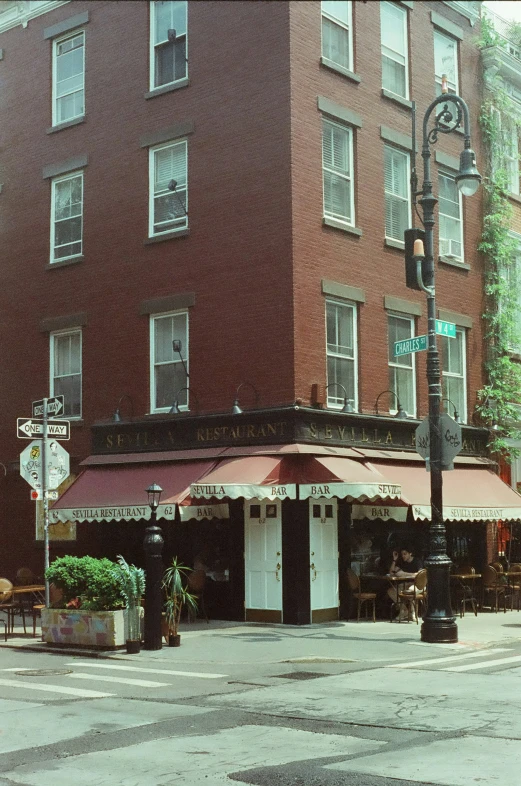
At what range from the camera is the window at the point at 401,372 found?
72.0 ft

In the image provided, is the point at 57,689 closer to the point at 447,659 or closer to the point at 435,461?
the point at 447,659

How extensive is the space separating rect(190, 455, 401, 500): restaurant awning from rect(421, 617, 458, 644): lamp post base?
275 centimetres

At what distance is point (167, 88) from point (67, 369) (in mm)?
6422

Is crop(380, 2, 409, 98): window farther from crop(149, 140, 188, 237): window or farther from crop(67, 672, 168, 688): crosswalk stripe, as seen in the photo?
crop(67, 672, 168, 688): crosswalk stripe

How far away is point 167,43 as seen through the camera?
22219mm

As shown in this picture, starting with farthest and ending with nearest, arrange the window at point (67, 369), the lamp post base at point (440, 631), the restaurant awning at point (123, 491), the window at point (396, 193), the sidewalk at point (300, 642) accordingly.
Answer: the window at point (67, 369) → the window at point (396, 193) → the restaurant awning at point (123, 491) → the lamp post base at point (440, 631) → the sidewalk at point (300, 642)

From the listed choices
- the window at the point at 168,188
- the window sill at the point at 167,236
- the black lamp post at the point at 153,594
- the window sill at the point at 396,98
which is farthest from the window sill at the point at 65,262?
the black lamp post at the point at 153,594

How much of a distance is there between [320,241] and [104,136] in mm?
5991

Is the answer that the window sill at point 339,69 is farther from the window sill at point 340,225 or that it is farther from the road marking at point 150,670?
the road marking at point 150,670

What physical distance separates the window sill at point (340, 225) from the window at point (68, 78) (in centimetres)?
681

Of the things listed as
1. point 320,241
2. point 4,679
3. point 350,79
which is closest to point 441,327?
point 320,241

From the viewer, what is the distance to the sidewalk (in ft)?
49.0

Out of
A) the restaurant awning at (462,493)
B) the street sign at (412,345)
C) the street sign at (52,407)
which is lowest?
the restaurant awning at (462,493)

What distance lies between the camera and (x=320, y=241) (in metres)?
20.2
